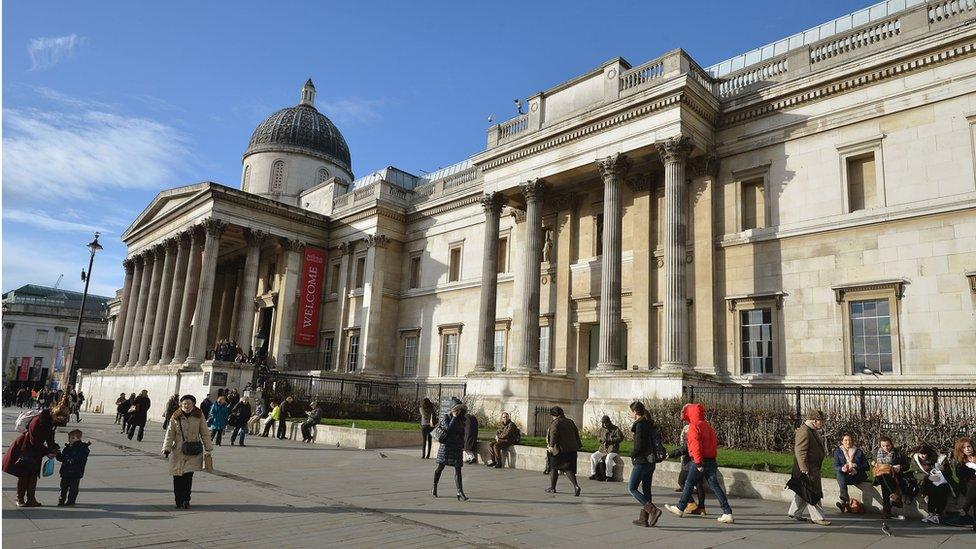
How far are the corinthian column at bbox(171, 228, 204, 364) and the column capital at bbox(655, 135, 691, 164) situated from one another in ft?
84.6

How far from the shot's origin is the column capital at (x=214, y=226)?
1358 inches

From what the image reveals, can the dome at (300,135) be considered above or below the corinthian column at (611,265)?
above

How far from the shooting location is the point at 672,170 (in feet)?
68.7

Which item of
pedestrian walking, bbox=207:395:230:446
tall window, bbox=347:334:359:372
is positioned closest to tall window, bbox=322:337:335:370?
tall window, bbox=347:334:359:372

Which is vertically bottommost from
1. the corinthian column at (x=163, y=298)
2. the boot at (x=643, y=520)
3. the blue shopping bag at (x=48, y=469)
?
the boot at (x=643, y=520)

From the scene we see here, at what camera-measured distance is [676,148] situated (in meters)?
20.8

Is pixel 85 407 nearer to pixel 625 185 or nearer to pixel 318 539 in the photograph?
Result: pixel 625 185

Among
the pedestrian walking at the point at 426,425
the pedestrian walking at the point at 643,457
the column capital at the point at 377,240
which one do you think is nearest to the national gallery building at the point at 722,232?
the column capital at the point at 377,240

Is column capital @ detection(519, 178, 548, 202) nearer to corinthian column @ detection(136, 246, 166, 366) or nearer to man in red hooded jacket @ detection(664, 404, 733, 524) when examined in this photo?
man in red hooded jacket @ detection(664, 404, 733, 524)

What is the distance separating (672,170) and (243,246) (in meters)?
28.7

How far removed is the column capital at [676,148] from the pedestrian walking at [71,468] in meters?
17.4

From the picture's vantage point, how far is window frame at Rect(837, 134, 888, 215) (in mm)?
18797


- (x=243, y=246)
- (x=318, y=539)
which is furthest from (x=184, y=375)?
(x=318, y=539)

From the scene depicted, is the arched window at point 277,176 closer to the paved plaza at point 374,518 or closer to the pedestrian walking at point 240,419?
the pedestrian walking at point 240,419
